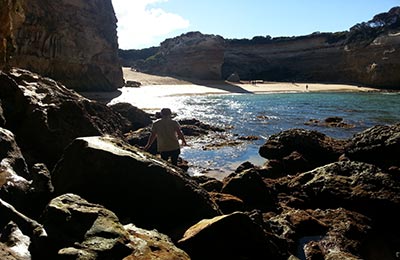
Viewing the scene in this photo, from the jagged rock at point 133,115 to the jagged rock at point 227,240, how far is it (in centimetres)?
1260

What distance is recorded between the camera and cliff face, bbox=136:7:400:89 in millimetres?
55344

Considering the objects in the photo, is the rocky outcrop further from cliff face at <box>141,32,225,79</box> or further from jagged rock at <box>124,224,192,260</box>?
cliff face at <box>141,32,225,79</box>

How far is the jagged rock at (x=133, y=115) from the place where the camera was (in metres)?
17.1

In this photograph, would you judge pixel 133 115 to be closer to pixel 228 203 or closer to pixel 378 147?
pixel 378 147

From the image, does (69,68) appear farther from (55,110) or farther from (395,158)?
(395,158)

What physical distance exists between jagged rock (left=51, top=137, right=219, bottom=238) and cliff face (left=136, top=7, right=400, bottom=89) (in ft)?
178

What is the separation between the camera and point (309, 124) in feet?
74.1

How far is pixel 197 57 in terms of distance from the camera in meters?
61.9

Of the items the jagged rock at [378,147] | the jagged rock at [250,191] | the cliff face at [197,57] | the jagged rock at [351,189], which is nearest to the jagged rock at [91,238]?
the jagged rock at [250,191]

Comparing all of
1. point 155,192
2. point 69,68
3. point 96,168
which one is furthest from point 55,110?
point 69,68

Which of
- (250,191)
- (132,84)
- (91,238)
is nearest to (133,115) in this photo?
(250,191)

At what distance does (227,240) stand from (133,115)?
1345 centimetres

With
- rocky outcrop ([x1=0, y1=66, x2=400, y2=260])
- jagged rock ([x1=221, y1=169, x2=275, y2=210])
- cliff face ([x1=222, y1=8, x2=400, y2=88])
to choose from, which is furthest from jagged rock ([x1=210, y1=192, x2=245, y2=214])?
cliff face ([x1=222, y1=8, x2=400, y2=88])

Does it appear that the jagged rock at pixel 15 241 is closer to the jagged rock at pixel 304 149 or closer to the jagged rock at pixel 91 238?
the jagged rock at pixel 91 238
